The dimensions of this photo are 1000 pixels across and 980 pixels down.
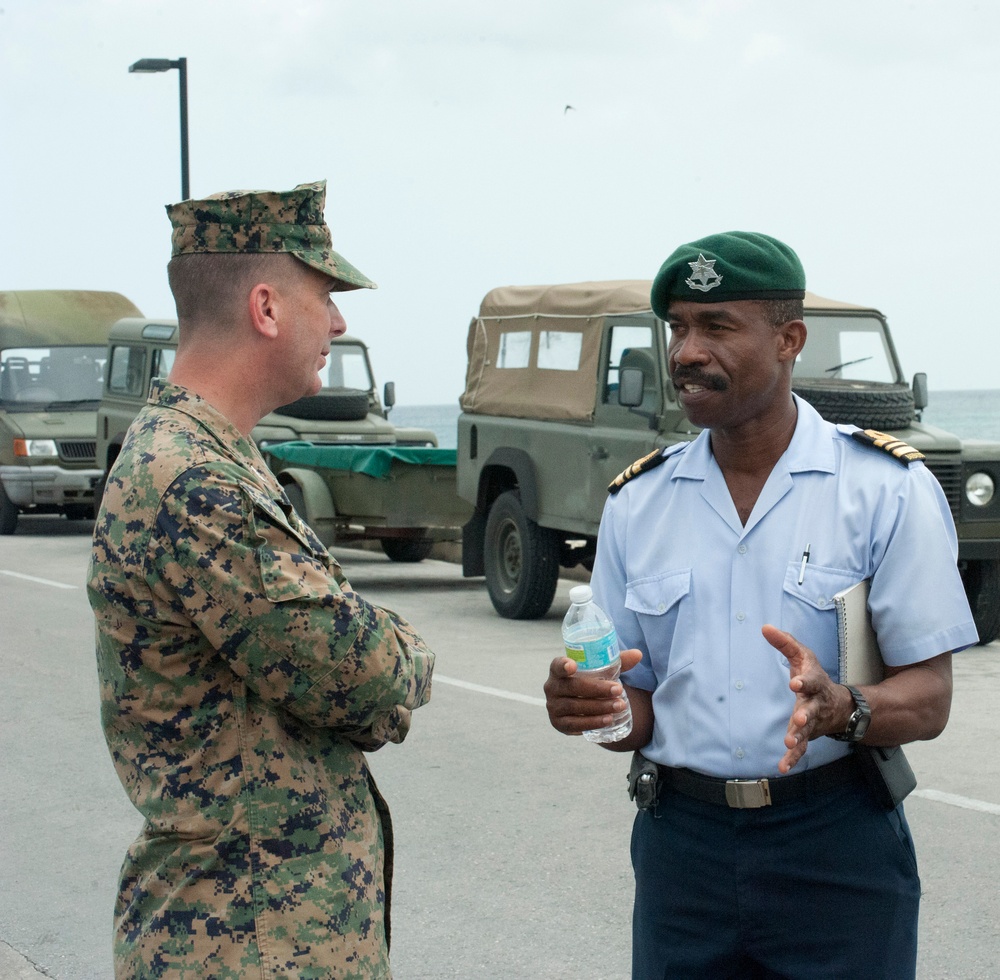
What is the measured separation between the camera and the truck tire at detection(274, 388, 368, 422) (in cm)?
1628

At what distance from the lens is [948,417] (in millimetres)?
119750

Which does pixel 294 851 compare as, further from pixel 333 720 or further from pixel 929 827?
pixel 929 827

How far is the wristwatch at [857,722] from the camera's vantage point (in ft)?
7.79

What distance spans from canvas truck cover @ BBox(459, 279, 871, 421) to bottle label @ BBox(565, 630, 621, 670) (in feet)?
27.9

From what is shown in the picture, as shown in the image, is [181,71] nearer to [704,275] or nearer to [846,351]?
[846,351]

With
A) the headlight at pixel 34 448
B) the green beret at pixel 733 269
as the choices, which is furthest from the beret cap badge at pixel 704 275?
the headlight at pixel 34 448

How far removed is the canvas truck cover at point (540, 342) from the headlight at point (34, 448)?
9.17 meters

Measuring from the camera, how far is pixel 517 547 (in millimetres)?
11867

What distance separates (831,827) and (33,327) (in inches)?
807

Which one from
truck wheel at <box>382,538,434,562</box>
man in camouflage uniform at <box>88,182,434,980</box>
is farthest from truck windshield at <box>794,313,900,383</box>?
man in camouflage uniform at <box>88,182,434,980</box>

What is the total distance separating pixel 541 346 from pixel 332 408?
196 inches

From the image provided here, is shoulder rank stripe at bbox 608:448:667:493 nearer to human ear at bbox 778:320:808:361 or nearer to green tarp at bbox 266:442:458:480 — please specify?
human ear at bbox 778:320:808:361

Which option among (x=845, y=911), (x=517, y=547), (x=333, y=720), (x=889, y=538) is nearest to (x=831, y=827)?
(x=845, y=911)

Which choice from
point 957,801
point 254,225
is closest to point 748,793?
point 254,225
